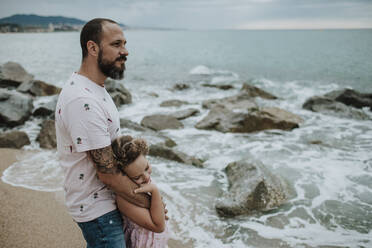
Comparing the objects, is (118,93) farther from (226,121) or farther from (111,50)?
(111,50)

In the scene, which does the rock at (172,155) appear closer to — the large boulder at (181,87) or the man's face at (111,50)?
the man's face at (111,50)

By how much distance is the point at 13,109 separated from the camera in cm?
977

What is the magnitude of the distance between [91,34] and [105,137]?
0.81 meters

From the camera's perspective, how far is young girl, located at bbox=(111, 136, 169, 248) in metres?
2.07

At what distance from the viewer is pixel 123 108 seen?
1349cm

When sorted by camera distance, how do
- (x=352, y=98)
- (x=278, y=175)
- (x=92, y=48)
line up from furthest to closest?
(x=352, y=98), (x=278, y=175), (x=92, y=48)

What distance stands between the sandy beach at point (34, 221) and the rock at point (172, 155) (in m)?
2.85

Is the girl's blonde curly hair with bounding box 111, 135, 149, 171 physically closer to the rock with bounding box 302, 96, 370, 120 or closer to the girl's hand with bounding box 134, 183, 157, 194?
the girl's hand with bounding box 134, 183, 157, 194

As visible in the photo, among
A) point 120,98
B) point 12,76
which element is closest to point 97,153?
point 120,98

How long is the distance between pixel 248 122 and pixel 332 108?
5210 millimetres

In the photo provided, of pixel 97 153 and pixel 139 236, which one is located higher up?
pixel 97 153

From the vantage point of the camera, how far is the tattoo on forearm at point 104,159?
1.90 metres

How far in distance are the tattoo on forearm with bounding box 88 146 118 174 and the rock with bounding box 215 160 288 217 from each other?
3.50 metres

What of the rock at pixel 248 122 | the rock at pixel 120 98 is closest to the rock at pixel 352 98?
the rock at pixel 248 122
